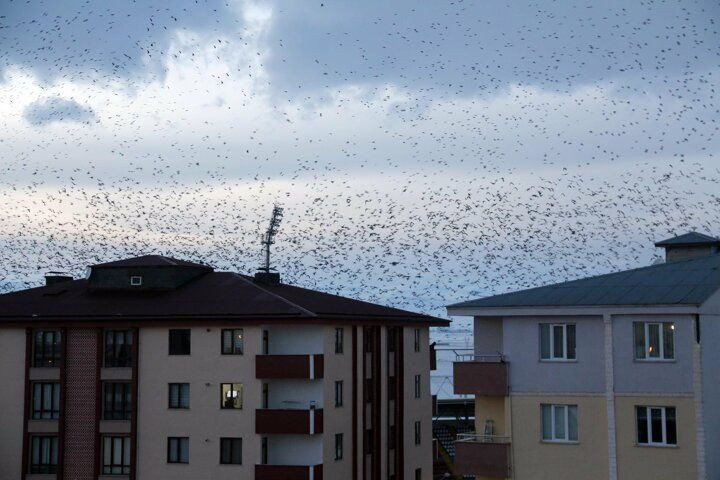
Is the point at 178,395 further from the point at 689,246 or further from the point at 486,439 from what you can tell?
the point at 689,246

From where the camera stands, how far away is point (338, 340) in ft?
186

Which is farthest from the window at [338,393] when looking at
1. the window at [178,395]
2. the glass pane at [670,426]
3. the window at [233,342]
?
the glass pane at [670,426]

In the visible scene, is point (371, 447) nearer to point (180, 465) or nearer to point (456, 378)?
→ point (180, 465)

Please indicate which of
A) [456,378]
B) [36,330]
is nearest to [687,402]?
[456,378]

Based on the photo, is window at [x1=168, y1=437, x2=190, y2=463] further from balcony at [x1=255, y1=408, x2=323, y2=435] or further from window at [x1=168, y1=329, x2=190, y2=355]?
window at [x1=168, y1=329, x2=190, y2=355]

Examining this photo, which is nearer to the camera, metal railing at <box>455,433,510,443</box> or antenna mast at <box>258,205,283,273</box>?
metal railing at <box>455,433,510,443</box>

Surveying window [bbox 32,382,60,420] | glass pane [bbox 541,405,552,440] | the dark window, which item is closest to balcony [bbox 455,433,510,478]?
glass pane [bbox 541,405,552,440]

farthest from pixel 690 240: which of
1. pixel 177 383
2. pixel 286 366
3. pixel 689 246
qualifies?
pixel 177 383

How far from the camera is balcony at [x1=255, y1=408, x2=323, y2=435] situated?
52000mm

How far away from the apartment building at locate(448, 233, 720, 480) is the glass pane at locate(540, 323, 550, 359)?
3 cm

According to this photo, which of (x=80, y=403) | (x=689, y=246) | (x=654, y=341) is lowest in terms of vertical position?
(x=80, y=403)

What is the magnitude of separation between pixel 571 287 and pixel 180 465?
23.9 m

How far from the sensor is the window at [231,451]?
52.8 meters

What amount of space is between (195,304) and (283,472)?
9471 millimetres
